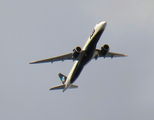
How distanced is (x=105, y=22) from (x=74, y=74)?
13.4 metres

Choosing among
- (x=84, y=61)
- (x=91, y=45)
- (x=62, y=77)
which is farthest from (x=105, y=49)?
(x=62, y=77)

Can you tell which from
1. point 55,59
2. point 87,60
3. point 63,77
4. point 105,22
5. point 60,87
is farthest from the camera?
point 63,77

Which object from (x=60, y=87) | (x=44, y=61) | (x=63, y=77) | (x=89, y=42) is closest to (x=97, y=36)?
(x=89, y=42)

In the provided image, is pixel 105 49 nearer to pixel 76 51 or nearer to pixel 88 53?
pixel 88 53

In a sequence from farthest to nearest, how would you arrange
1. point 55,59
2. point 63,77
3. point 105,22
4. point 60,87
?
point 63,77
point 60,87
point 55,59
point 105,22

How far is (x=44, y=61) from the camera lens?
52500 mm

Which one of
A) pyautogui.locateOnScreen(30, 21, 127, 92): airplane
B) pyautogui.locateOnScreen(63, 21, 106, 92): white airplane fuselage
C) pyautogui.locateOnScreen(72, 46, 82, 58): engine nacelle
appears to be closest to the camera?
pyautogui.locateOnScreen(63, 21, 106, 92): white airplane fuselage

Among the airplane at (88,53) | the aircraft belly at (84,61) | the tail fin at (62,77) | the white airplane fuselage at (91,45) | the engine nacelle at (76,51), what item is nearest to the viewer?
the white airplane fuselage at (91,45)

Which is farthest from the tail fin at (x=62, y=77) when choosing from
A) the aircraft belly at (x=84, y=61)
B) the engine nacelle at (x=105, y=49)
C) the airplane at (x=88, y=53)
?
the engine nacelle at (x=105, y=49)

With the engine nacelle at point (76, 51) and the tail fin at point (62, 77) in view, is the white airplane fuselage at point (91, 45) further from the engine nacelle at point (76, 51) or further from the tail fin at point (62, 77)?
the tail fin at point (62, 77)

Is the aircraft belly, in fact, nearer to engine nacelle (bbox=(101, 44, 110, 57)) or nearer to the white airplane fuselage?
the white airplane fuselage

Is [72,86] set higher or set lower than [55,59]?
lower

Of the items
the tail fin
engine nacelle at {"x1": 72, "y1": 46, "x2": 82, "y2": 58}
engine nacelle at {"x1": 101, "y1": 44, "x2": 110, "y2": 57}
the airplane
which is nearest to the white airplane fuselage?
the airplane

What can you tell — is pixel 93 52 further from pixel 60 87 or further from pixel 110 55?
pixel 60 87
